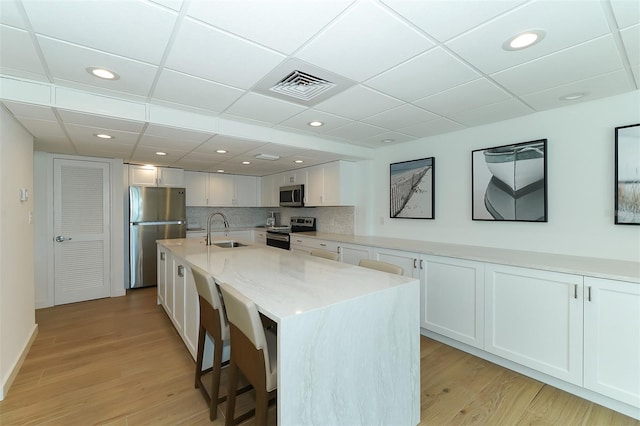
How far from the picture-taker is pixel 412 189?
381 cm

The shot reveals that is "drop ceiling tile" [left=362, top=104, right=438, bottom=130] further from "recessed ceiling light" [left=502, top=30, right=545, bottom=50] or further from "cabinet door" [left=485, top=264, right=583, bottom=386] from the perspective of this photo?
"cabinet door" [left=485, top=264, right=583, bottom=386]

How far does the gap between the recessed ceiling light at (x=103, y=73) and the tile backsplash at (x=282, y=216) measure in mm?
3450

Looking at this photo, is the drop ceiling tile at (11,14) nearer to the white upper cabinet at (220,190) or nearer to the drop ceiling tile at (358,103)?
the drop ceiling tile at (358,103)

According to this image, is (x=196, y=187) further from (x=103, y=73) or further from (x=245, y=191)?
(x=103, y=73)

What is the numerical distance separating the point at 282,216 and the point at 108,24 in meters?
5.26

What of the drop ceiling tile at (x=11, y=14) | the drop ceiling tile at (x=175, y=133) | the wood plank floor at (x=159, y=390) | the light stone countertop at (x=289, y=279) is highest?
the drop ceiling tile at (x=11, y=14)

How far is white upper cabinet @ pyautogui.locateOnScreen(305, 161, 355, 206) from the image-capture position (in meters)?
4.46

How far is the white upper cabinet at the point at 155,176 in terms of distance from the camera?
4.77m

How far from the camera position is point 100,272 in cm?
428

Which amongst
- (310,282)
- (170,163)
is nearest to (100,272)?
(170,163)

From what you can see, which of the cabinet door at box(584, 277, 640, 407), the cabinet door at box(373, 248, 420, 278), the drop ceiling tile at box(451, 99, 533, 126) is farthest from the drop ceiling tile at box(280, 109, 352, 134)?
the cabinet door at box(584, 277, 640, 407)

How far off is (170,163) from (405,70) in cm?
416

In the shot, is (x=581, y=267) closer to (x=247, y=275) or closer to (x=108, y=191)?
(x=247, y=275)

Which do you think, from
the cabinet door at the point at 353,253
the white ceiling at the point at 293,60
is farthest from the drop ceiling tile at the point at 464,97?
the cabinet door at the point at 353,253
